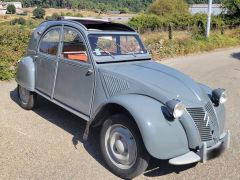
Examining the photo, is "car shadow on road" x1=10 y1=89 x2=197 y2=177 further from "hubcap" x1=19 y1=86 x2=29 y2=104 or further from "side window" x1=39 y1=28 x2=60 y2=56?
"side window" x1=39 y1=28 x2=60 y2=56

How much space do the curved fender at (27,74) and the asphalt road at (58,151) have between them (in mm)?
611

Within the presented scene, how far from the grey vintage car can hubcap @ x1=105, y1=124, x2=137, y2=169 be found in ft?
0.04

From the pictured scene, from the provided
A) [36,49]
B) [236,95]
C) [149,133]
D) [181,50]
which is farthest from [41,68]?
[181,50]

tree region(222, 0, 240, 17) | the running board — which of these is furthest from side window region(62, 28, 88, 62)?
tree region(222, 0, 240, 17)

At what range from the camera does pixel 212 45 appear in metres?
19.8

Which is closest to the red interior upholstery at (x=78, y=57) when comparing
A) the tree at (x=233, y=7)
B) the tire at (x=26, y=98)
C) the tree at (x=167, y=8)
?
the tire at (x=26, y=98)

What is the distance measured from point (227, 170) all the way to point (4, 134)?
352cm

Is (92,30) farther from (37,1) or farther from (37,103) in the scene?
(37,1)

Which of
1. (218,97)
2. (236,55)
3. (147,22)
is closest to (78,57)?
(218,97)

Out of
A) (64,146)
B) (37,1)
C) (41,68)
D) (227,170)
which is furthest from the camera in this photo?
(37,1)

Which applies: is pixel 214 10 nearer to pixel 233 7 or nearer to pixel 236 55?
pixel 233 7

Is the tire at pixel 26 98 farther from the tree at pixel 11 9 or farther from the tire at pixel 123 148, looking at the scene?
the tree at pixel 11 9

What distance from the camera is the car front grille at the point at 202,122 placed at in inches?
159

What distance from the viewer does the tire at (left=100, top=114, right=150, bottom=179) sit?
393 centimetres
